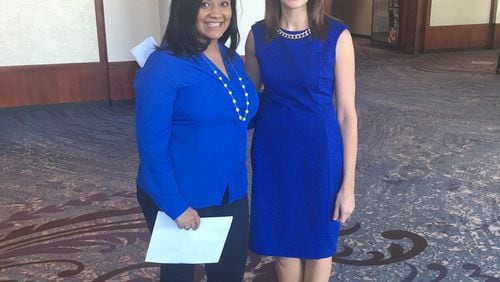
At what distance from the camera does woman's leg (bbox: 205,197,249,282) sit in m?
1.71

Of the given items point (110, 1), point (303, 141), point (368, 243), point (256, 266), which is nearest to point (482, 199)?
point (368, 243)

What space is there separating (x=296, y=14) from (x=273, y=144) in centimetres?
41

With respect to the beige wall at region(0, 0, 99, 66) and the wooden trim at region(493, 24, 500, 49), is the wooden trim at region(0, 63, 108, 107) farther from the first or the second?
the wooden trim at region(493, 24, 500, 49)

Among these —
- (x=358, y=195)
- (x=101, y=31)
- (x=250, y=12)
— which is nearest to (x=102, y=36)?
A: (x=101, y=31)

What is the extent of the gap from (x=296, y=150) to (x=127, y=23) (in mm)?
4699

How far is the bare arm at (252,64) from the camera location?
174 cm

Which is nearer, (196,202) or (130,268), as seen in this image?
(196,202)

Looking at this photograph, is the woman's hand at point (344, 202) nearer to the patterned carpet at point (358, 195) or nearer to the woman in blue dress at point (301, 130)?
the woman in blue dress at point (301, 130)

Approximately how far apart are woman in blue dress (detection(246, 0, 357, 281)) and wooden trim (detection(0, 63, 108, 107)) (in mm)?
4570

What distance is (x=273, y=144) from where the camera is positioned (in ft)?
5.60

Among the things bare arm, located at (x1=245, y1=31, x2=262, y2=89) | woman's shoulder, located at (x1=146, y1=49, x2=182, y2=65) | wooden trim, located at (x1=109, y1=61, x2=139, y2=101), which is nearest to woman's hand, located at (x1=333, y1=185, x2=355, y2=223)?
bare arm, located at (x1=245, y1=31, x2=262, y2=89)

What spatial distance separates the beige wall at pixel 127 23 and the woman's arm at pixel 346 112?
15.3ft

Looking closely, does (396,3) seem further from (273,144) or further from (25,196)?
(273,144)

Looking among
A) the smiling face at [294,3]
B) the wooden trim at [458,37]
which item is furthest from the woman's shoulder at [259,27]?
the wooden trim at [458,37]
